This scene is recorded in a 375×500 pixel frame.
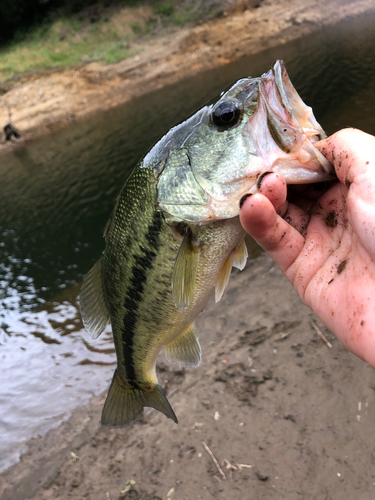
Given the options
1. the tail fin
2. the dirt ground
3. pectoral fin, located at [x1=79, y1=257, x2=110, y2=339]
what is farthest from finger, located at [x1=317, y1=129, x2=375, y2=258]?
the dirt ground

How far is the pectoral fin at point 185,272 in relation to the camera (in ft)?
6.94

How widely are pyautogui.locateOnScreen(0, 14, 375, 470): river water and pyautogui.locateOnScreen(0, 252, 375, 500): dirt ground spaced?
1.14 meters

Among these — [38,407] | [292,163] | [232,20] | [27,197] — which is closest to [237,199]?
[292,163]

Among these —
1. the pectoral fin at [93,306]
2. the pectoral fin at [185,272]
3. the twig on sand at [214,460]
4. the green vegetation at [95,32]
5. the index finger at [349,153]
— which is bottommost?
the twig on sand at [214,460]

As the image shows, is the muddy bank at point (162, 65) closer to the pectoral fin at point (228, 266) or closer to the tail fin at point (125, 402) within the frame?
the tail fin at point (125, 402)

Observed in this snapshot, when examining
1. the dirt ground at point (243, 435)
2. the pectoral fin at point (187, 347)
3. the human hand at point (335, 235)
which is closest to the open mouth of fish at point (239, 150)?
the human hand at point (335, 235)

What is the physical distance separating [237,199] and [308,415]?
293 cm

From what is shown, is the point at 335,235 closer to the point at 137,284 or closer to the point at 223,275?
the point at 223,275

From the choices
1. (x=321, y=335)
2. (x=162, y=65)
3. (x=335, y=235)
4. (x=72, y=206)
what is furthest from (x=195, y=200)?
(x=162, y=65)

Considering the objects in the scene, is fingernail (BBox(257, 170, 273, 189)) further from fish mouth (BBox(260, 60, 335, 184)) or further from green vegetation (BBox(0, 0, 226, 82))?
green vegetation (BBox(0, 0, 226, 82))

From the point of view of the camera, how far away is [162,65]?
27.0 metres

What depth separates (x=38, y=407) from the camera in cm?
592

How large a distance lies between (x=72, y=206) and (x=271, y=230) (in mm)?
12695

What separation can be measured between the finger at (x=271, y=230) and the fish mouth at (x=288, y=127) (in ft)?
0.68
